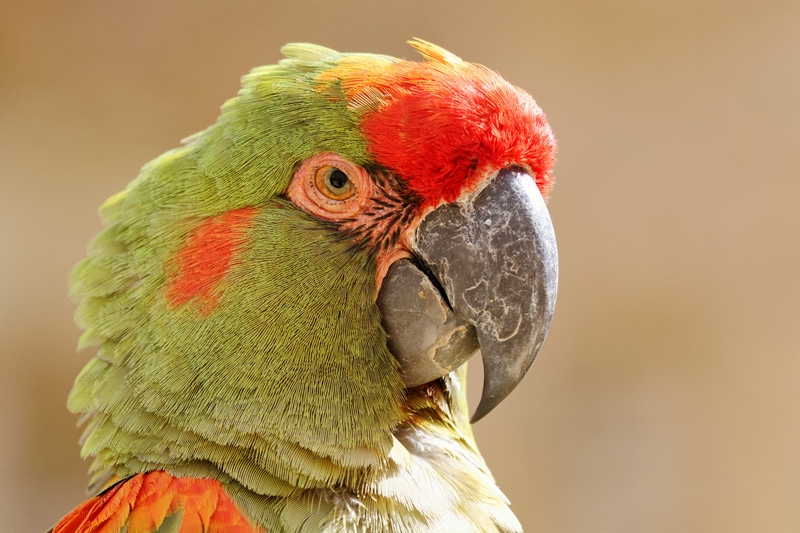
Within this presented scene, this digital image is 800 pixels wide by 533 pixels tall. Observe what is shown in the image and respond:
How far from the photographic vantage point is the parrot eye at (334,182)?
1.40 meters

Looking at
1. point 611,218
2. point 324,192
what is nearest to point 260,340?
point 324,192

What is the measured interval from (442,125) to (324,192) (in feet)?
0.92

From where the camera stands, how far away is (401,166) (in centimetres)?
135

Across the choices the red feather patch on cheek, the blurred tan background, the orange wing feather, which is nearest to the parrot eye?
the red feather patch on cheek

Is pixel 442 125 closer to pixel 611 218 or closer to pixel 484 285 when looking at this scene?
pixel 484 285

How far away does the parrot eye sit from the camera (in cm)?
140

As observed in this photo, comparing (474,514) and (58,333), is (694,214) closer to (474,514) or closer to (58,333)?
(474,514)

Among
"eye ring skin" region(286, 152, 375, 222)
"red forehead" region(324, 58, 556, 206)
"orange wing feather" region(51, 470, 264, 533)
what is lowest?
"orange wing feather" region(51, 470, 264, 533)

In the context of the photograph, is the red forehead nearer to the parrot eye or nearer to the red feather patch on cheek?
the parrot eye

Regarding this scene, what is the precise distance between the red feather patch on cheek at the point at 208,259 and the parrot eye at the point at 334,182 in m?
0.16

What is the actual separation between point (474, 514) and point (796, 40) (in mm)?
3594

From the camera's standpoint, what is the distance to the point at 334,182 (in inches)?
55.1

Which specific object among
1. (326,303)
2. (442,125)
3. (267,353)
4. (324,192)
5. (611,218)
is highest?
(611,218)

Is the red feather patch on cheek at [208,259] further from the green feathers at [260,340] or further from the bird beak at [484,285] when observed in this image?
the bird beak at [484,285]
